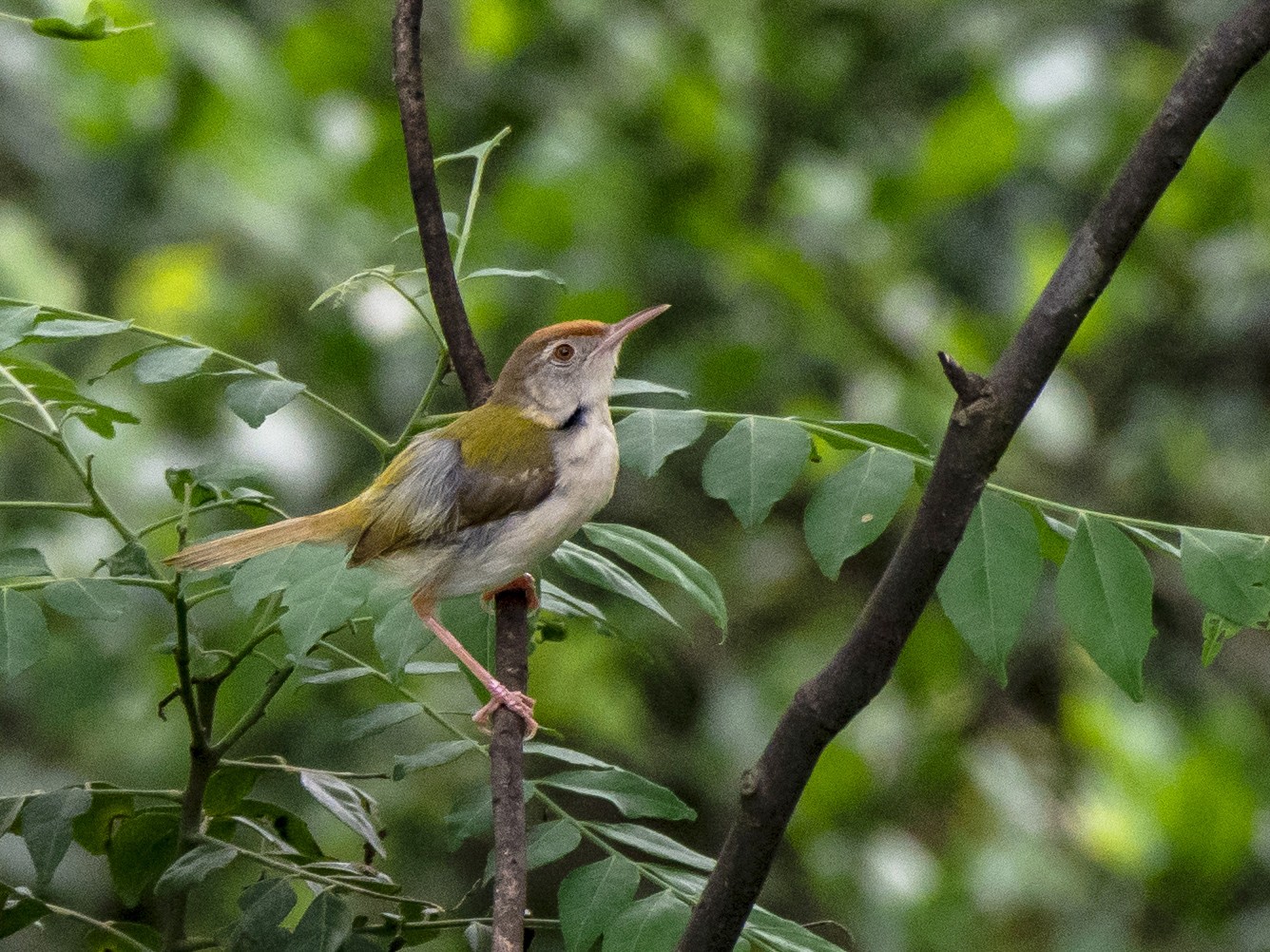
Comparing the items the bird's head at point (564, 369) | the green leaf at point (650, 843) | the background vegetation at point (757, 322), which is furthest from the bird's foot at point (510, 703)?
the background vegetation at point (757, 322)

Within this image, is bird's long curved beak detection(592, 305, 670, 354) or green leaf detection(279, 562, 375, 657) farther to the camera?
bird's long curved beak detection(592, 305, 670, 354)

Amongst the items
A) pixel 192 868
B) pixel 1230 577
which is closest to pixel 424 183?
pixel 192 868

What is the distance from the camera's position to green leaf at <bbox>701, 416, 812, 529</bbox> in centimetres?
241

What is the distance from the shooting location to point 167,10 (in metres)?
5.13

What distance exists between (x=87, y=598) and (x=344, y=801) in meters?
0.65

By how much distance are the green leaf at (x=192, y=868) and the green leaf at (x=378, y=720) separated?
0.97ft

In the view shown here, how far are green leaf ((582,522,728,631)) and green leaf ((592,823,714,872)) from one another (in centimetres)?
36

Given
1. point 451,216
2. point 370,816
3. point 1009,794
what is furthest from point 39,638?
point 1009,794

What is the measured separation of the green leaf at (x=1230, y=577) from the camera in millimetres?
2240

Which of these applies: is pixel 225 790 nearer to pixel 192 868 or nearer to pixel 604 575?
pixel 192 868

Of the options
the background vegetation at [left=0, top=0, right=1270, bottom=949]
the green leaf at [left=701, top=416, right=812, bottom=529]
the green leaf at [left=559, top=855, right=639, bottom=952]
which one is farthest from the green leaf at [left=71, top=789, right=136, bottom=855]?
the background vegetation at [left=0, top=0, right=1270, bottom=949]

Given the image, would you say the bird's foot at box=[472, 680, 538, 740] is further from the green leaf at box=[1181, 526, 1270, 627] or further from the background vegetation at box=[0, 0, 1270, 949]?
the background vegetation at box=[0, 0, 1270, 949]

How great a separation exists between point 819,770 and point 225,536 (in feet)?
10.6

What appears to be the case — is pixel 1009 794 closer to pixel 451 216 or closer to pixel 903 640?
pixel 451 216
